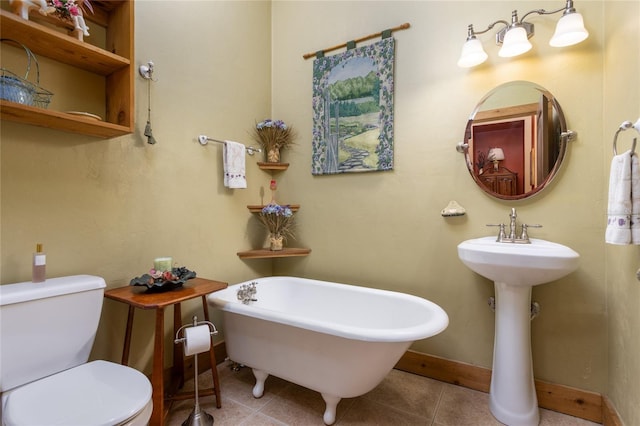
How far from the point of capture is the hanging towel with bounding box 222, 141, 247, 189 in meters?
2.18

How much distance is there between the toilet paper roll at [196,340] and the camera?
1.41 meters

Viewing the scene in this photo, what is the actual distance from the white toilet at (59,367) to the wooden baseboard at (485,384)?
5.44 feet

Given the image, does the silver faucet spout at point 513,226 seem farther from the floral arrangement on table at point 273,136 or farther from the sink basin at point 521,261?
the floral arrangement on table at point 273,136

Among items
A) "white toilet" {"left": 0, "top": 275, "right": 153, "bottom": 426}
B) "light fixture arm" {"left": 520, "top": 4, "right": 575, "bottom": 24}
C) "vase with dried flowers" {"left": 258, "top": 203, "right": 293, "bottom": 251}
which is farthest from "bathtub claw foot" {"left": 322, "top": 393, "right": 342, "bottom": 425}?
"light fixture arm" {"left": 520, "top": 4, "right": 575, "bottom": 24}

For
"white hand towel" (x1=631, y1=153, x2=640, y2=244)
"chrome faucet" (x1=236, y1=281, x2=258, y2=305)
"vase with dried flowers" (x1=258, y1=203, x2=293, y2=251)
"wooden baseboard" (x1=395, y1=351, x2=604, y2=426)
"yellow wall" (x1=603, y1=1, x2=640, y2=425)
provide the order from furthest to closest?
"vase with dried flowers" (x1=258, y1=203, x2=293, y2=251), "chrome faucet" (x1=236, y1=281, x2=258, y2=305), "wooden baseboard" (x1=395, y1=351, x2=604, y2=426), "yellow wall" (x1=603, y1=1, x2=640, y2=425), "white hand towel" (x1=631, y1=153, x2=640, y2=244)

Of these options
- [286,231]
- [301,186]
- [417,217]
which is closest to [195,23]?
[301,186]

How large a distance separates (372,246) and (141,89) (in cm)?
180

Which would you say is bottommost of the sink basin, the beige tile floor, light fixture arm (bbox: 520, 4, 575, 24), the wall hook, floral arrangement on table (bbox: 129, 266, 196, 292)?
the beige tile floor

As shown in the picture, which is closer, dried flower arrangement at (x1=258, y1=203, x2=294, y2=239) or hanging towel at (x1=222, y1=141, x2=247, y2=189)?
hanging towel at (x1=222, y1=141, x2=247, y2=189)

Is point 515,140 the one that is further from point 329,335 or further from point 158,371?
point 158,371

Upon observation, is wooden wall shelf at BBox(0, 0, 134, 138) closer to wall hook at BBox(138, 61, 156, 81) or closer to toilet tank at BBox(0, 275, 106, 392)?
wall hook at BBox(138, 61, 156, 81)

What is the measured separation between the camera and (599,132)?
5.36 ft

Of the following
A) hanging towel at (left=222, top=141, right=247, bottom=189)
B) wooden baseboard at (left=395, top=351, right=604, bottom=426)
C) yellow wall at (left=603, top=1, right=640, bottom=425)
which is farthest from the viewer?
hanging towel at (left=222, top=141, right=247, bottom=189)

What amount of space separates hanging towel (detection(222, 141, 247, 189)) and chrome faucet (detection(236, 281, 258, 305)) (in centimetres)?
71
